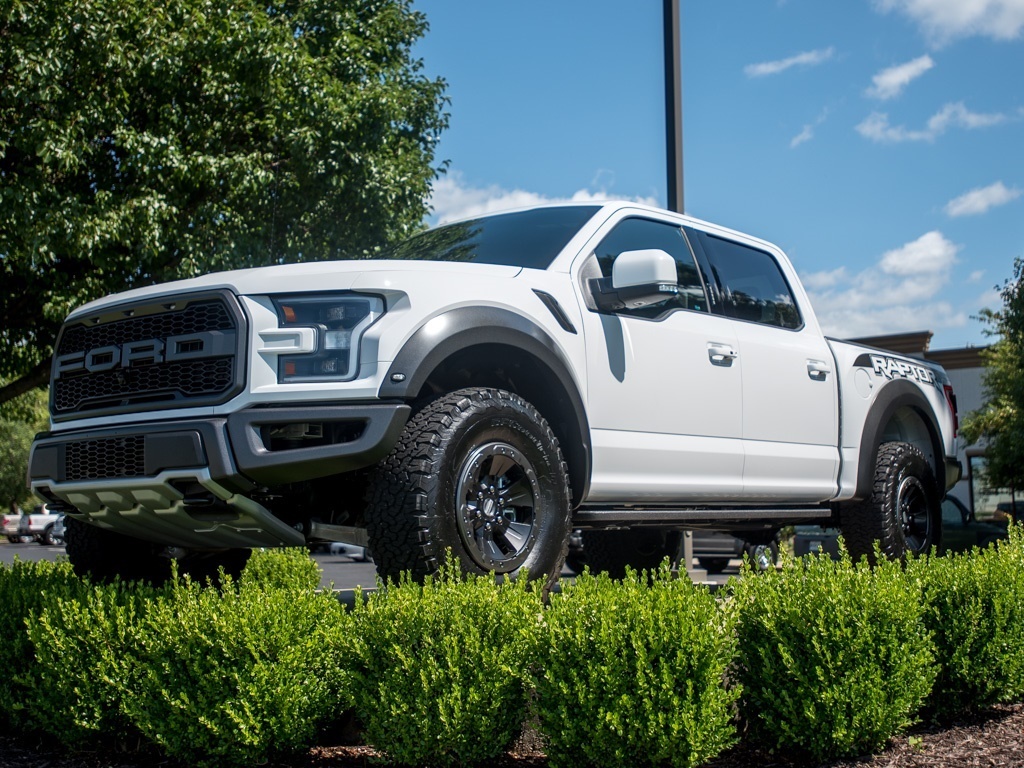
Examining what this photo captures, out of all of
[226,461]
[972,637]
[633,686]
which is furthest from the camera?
[972,637]

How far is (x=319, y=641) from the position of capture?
415cm

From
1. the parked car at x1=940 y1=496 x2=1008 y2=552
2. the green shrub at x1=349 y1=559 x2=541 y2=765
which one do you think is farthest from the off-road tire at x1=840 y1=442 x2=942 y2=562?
the parked car at x1=940 y1=496 x2=1008 y2=552

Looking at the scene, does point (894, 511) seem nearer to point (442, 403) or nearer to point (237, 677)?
point (442, 403)

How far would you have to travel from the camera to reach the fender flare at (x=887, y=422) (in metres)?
6.67

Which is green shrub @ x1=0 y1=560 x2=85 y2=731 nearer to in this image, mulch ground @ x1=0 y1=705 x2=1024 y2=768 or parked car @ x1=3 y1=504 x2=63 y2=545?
mulch ground @ x1=0 y1=705 x2=1024 y2=768

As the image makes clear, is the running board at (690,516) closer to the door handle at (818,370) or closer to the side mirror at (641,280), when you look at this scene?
the door handle at (818,370)

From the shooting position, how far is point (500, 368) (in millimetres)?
4824

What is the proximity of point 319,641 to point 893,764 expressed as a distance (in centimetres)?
217

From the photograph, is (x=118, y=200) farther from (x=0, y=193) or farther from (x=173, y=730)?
(x=173, y=730)

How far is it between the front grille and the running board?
1.79 m

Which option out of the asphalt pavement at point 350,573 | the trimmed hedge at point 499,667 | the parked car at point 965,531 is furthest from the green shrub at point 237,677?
the parked car at point 965,531

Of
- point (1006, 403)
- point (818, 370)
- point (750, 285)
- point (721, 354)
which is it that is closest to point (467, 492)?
point (721, 354)

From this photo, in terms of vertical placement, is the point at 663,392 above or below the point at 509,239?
below

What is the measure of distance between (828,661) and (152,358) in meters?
2.80
